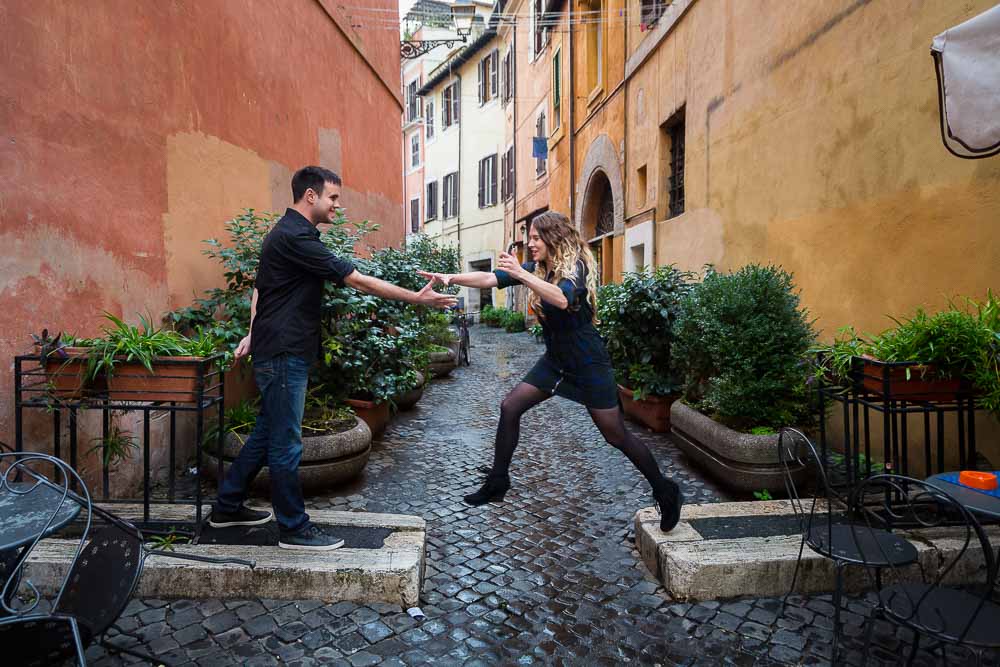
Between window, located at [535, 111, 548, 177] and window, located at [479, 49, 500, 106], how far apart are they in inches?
224

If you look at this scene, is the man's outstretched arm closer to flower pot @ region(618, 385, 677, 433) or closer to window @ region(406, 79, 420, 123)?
flower pot @ region(618, 385, 677, 433)

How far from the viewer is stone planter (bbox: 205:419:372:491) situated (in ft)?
13.6

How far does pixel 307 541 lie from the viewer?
3.01 metres

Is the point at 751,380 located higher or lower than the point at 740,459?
higher

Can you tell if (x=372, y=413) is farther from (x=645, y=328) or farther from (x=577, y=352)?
(x=577, y=352)

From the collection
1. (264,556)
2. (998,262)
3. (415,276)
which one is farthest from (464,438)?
(998,262)

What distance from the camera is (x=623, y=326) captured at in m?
6.44

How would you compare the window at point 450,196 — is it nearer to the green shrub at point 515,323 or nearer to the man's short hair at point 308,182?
the green shrub at point 515,323

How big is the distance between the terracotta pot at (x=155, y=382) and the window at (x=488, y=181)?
2042cm

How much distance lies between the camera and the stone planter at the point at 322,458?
414 centimetres

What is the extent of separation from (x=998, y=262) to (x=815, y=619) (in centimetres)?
246

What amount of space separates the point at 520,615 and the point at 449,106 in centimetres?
2568

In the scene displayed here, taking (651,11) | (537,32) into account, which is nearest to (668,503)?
(651,11)

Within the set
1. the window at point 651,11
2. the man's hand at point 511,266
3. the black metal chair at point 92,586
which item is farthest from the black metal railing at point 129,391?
the window at point 651,11
